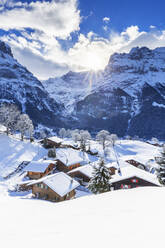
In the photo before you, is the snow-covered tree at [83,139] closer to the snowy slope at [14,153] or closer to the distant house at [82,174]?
the snowy slope at [14,153]

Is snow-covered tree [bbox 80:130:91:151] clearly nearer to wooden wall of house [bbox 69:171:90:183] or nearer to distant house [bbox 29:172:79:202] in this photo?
wooden wall of house [bbox 69:171:90:183]

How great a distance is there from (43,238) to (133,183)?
26483mm

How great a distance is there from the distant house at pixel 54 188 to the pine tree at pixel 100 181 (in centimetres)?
693

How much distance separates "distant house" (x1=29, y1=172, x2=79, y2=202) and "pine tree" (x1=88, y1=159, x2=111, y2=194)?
6.93 meters

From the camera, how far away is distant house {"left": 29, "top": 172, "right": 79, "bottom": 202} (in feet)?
83.9

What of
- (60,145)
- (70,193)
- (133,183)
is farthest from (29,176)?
(60,145)

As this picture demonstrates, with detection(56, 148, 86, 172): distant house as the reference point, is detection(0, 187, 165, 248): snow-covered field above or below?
above

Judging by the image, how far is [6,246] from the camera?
11.8ft

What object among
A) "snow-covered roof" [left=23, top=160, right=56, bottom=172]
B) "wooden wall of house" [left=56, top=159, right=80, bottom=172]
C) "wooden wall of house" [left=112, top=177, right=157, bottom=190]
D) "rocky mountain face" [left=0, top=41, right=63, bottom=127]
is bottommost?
"wooden wall of house" [left=56, top=159, right=80, bottom=172]

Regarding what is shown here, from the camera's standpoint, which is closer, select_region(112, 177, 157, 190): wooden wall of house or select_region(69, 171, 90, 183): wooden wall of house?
select_region(112, 177, 157, 190): wooden wall of house

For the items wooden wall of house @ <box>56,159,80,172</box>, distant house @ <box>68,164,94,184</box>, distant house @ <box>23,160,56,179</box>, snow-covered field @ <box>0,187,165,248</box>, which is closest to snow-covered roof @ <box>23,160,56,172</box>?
distant house @ <box>23,160,56,179</box>

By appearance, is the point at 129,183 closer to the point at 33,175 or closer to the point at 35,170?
the point at 35,170

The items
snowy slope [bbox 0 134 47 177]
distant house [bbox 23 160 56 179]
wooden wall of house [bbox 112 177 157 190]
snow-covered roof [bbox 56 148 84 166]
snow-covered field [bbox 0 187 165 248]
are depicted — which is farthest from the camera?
snow-covered roof [bbox 56 148 84 166]

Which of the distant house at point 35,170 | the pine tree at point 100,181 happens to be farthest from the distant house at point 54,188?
the distant house at point 35,170
